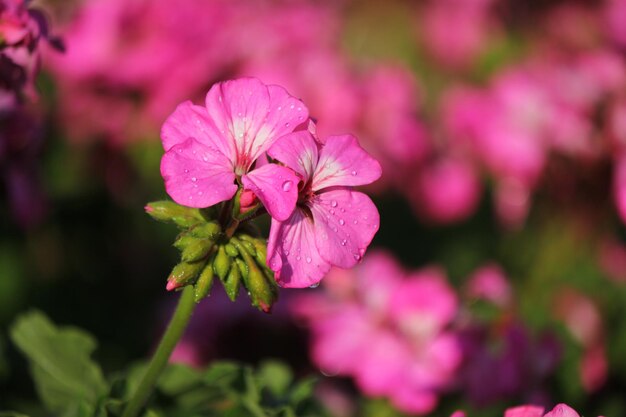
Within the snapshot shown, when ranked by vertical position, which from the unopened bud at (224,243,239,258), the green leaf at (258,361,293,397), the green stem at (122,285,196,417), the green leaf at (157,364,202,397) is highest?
the unopened bud at (224,243,239,258)

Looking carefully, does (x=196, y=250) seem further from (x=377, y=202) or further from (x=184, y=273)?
(x=377, y=202)

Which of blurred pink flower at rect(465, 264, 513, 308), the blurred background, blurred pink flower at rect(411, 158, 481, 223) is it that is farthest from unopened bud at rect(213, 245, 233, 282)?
blurred pink flower at rect(411, 158, 481, 223)

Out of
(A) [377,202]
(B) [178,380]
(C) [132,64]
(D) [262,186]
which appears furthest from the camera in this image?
(A) [377,202]

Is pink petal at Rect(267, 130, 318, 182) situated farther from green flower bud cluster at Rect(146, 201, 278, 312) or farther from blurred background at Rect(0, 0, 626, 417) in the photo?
blurred background at Rect(0, 0, 626, 417)

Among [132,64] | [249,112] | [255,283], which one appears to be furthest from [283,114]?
[132,64]

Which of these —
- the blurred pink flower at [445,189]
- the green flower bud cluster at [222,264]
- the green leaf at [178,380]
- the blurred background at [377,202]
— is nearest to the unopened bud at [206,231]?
the green flower bud cluster at [222,264]

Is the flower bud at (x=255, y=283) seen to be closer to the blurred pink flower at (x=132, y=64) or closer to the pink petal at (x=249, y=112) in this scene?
the pink petal at (x=249, y=112)

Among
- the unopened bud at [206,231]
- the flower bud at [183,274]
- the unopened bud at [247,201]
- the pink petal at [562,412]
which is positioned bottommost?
the pink petal at [562,412]
